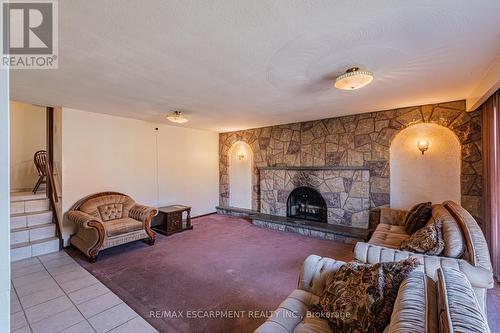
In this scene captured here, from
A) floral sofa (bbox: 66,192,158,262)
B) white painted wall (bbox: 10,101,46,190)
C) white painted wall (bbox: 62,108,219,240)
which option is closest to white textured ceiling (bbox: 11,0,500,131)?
white painted wall (bbox: 62,108,219,240)

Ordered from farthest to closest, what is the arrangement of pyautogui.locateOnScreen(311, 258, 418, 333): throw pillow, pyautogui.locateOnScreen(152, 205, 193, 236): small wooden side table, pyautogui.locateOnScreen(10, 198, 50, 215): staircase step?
pyautogui.locateOnScreen(152, 205, 193, 236): small wooden side table → pyautogui.locateOnScreen(10, 198, 50, 215): staircase step → pyautogui.locateOnScreen(311, 258, 418, 333): throw pillow

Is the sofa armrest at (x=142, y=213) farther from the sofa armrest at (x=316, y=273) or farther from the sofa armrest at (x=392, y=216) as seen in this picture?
the sofa armrest at (x=392, y=216)

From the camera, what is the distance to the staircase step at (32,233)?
140 inches

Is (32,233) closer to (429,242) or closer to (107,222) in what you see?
(107,222)

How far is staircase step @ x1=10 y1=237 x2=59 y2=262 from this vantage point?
11.1ft

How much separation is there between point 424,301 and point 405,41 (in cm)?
192

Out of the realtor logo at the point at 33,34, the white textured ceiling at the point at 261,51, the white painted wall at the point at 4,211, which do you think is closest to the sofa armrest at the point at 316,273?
the white painted wall at the point at 4,211

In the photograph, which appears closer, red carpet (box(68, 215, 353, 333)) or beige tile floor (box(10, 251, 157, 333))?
beige tile floor (box(10, 251, 157, 333))

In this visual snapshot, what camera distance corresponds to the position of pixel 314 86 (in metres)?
2.85

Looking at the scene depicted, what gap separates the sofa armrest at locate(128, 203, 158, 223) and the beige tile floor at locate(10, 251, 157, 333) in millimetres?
1144

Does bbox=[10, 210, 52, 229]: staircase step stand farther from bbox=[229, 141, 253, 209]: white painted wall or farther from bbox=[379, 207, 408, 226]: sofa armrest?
bbox=[379, 207, 408, 226]: sofa armrest

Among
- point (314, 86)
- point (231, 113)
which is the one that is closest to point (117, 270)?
point (231, 113)

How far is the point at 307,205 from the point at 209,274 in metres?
3.09

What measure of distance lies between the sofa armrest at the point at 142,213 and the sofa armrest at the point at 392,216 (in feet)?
13.4
